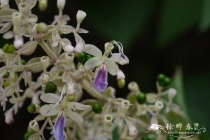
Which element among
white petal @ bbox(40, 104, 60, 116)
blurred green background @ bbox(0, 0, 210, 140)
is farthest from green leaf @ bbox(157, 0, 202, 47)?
Result: white petal @ bbox(40, 104, 60, 116)

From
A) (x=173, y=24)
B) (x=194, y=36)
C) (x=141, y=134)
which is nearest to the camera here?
(x=141, y=134)

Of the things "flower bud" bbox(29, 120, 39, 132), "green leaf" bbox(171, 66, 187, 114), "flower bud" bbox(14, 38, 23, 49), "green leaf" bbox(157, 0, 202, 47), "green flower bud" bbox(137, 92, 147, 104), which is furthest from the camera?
"green leaf" bbox(157, 0, 202, 47)

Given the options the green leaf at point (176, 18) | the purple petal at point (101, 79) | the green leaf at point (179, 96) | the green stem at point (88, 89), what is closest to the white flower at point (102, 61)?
the purple petal at point (101, 79)

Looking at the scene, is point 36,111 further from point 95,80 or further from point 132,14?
point 132,14

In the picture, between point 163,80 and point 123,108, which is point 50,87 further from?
point 163,80

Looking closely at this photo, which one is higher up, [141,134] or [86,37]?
[86,37]

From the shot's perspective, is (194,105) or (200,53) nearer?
(194,105)

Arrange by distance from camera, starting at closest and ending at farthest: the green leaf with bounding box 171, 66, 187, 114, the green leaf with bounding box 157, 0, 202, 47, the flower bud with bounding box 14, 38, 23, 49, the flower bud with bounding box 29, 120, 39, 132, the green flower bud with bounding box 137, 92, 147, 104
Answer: the flower bud with bounding box 14, 38, 23, 49 → the flower bud with bounding box 29, 120, 39, 132 → the green flower bud with bounding box 137, 92, 147, 104 → the green leaf with bounding box 171, 66, 187, 114 → the green leaf with bounding box 157, 0, 202, 47

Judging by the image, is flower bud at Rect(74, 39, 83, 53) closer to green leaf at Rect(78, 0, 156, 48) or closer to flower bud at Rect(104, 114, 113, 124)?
flower bud at Rect(104, 114, 113, 124)

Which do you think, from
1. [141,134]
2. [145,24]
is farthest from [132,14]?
[141,134]
